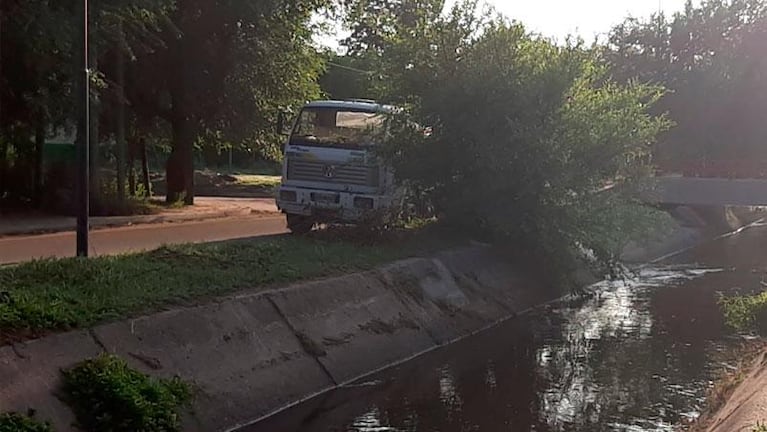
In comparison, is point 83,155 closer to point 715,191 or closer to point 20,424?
point 20,424

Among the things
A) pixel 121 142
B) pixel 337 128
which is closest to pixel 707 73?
pixel 121 142

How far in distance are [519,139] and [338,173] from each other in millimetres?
3646

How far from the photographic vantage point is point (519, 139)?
20.0 m

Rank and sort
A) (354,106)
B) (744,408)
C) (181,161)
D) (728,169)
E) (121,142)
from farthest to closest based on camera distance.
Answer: (728,169) < (181,161) < (121,142) < (354,106) < (744,408)

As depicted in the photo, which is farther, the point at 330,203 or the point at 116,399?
the point at 330,203

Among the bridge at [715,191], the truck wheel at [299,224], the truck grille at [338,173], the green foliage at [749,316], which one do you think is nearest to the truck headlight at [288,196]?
the truck grille at [338,173]

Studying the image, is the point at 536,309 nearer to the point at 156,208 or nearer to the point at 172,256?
the point at 172,256

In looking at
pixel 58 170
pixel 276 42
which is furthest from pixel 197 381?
pixel 276 42

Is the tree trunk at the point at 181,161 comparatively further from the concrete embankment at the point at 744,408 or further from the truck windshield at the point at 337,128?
the concrete embankment at the point at 744,408

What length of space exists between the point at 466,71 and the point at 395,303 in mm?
6002

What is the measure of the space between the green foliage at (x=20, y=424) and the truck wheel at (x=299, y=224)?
10.9 meters

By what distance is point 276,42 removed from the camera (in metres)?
31.5

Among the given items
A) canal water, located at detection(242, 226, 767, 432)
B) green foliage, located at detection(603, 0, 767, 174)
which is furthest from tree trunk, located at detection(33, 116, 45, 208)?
green foliage, located at detection(603, 0, 767, 174)

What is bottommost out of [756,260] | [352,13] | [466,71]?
[756,260]
